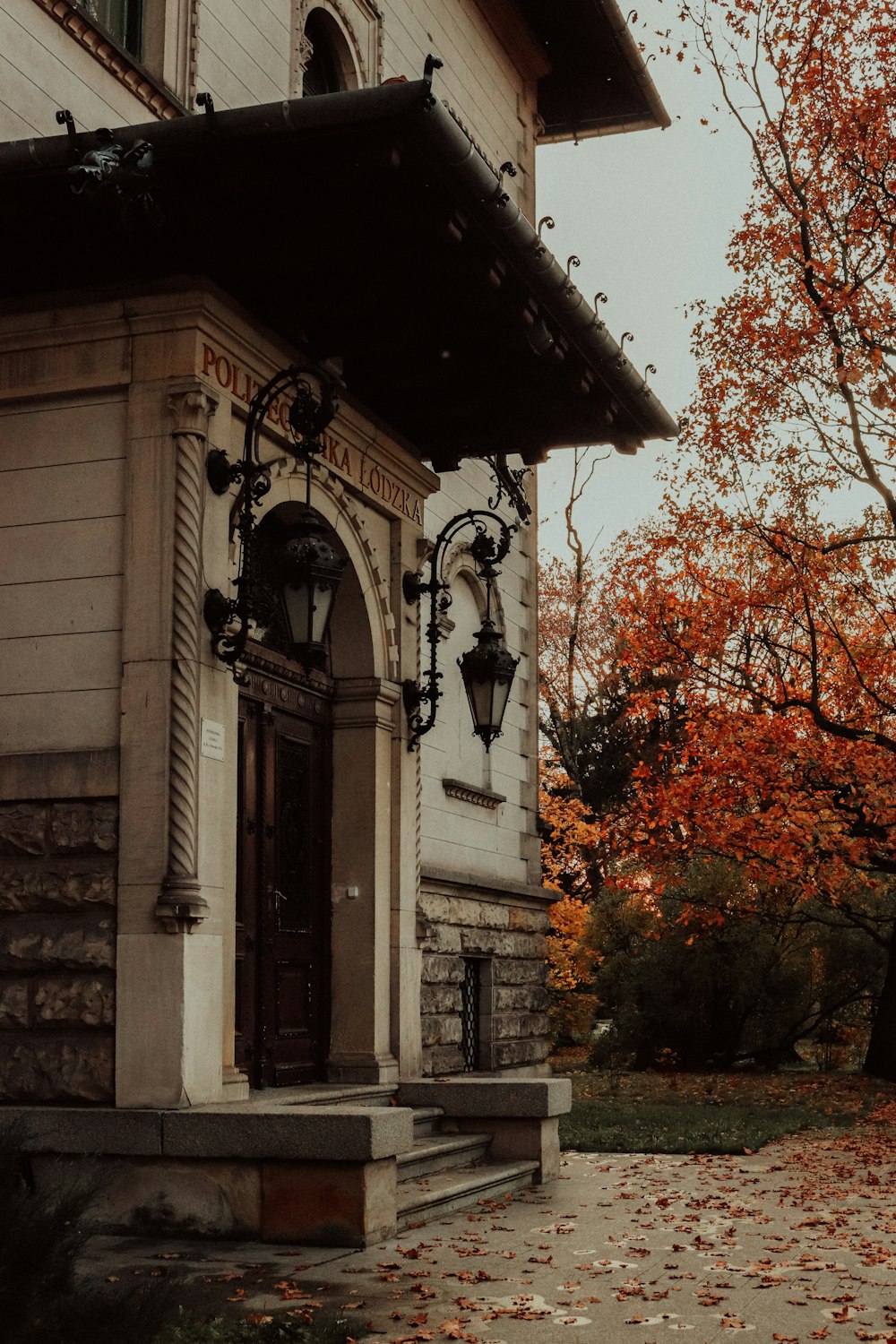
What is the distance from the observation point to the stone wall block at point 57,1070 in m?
8.26

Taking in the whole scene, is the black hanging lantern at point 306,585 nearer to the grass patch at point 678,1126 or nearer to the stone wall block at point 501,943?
the stone wall block at point 501,943

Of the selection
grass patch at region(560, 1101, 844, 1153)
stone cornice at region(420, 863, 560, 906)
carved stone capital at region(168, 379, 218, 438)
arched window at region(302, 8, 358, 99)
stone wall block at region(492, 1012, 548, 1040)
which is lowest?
grass patch at region(560, 1101, 844, 1153)

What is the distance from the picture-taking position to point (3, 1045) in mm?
8422

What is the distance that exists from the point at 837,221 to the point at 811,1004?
12089 mm

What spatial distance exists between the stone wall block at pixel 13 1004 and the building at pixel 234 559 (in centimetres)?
1

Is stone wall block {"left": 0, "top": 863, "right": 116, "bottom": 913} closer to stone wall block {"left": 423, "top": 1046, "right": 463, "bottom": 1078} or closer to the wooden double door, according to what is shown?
the wooden double door

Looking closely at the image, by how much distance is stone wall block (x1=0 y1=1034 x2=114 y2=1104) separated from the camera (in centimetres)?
826

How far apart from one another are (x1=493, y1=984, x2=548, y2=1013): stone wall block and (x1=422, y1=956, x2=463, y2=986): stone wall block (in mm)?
1125

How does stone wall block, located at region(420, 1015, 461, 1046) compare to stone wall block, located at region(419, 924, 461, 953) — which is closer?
stone wall block, located at region(420, 1015, 461, 1046)

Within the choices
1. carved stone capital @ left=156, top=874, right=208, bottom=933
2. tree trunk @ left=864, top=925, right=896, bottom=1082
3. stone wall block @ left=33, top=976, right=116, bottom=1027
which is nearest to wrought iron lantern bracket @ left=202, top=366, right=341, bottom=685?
carved stone capital @ left=156, top=874, right=208, bottom=933

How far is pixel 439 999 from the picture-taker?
13.2 metres

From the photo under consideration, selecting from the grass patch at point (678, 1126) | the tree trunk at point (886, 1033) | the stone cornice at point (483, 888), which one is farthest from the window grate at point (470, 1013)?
the tree trunk at point (886, 1033)

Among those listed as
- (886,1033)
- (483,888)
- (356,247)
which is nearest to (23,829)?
(356,247)

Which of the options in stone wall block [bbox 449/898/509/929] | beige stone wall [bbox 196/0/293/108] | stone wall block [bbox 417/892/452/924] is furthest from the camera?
stone wall block [bbox 449/898/509/929]
